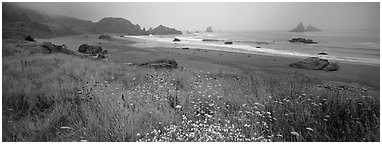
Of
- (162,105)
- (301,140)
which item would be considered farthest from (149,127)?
(301,140)

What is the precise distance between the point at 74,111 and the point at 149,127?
4.81 feet

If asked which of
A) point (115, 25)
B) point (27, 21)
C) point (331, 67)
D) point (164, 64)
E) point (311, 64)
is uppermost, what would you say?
point (27, 21)

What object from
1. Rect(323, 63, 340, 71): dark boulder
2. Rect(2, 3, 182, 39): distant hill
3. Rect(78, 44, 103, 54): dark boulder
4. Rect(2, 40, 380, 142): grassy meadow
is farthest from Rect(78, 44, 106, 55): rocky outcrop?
Rect(323, 63, 340, 71): dark boulder

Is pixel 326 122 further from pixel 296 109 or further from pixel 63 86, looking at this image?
pixel 63 86

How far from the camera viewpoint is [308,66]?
11.9 meters

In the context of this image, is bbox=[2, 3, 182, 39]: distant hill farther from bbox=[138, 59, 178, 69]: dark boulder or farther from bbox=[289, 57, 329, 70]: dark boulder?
bbox=[289, 57, 329, 70]: dark boulder

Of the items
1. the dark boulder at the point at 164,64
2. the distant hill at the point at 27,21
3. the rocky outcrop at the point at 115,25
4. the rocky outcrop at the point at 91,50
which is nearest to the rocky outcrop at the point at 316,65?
the dark boulder at the point at 164,64

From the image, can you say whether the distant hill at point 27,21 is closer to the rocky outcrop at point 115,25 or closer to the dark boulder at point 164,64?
the rocky outcrop at point 115,25

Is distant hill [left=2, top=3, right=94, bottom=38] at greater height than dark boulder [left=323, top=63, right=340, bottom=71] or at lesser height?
greater

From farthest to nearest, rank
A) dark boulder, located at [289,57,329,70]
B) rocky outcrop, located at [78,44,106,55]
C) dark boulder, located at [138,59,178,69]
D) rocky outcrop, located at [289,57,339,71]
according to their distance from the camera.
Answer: rocky outcrop, located at [78,44,106,55] < dark boulder, located at [289,57,329,70] < rocky outcrop, located at [289,57,339,71] < dark boulder, located at [138,59,178,69]

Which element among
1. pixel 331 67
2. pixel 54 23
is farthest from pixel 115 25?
pixel 331 67

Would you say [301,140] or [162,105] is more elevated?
[162,105]

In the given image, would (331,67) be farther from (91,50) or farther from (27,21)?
(27,21)

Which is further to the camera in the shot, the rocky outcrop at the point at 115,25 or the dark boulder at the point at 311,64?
the dark boulder at the point at 311,64
